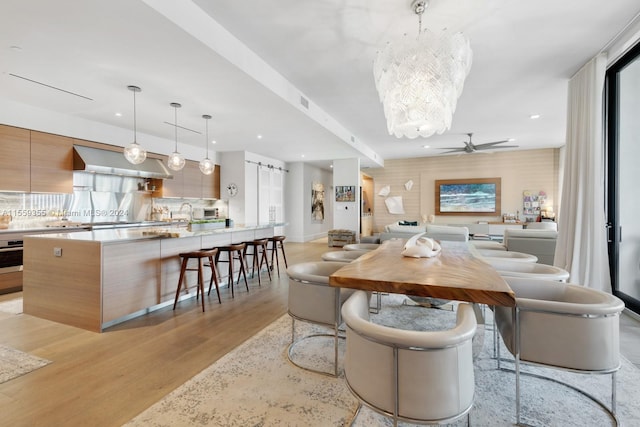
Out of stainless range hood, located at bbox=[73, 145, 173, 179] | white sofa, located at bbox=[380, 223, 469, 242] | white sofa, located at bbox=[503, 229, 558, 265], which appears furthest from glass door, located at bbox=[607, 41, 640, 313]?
stainless range hood, located at bbox=[73, 145, 173, 179]

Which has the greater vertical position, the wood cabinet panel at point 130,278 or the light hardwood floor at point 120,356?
the wood cabinet panel at point 130,278

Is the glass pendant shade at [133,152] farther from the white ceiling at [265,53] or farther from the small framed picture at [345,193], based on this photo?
the small framed picture at [345,193]

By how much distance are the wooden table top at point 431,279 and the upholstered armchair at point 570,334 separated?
0.21 meters

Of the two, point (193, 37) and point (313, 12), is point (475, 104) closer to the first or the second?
point (313, 12)

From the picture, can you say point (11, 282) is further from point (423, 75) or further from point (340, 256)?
point (423, 75)

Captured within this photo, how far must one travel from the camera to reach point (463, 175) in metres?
10.0

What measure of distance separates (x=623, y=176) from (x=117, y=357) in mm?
5741

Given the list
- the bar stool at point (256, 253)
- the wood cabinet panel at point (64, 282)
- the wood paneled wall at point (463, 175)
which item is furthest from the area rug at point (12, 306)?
the wood paneled wall at point (463, 175)

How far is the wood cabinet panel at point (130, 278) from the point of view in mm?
2992

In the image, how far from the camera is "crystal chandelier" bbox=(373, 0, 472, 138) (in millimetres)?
2502

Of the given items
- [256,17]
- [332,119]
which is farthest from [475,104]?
[256,17]

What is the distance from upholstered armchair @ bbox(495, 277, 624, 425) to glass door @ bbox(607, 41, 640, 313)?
276 cm

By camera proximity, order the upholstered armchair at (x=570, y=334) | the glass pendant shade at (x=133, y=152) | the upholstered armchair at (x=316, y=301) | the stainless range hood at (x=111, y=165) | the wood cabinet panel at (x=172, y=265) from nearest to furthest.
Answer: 1. the upholstered armchair at (x=570, y=334)
2. the upholstered armchair at (x=316, y=301)
3. the wood cabinet panel at (x=172, y=265)
4. the glass pendant shade at (x=133, y=152)
5. the stainless range hood at (x=111, y=165)

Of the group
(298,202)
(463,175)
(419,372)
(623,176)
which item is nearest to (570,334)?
(419,372)
